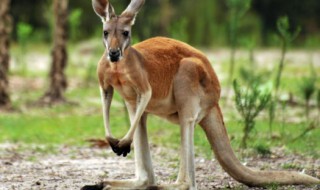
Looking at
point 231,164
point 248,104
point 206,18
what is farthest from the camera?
point 206,18

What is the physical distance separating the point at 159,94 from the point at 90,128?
521 cm

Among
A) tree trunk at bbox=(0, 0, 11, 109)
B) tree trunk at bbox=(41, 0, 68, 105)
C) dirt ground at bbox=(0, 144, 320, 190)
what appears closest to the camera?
dirt ground at bbox=(0, 144, 320, 190)

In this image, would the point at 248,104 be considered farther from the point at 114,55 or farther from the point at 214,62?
the point at 214,62

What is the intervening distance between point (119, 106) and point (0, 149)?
4284mm

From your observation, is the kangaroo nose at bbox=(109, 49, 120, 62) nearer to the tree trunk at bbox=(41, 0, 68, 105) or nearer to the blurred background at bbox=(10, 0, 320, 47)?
the tree trunk at bbox=(41, 0, 68, 105)

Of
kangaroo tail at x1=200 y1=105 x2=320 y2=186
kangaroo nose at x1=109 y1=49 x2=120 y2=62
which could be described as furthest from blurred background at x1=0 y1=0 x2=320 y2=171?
kangaroo nose at x1=109 y1=49 x2=120 y2=62

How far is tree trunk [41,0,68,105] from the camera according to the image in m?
13.9

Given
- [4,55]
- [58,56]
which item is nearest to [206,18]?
[58,56]

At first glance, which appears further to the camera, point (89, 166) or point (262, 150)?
point (262, 150)

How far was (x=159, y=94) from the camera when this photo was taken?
632 cm

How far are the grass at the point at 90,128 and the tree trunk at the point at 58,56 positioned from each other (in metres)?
0.33

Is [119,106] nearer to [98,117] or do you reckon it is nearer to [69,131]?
[98,117]

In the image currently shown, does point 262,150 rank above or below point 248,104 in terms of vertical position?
below

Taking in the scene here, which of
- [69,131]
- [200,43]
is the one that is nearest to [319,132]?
[69,131]
